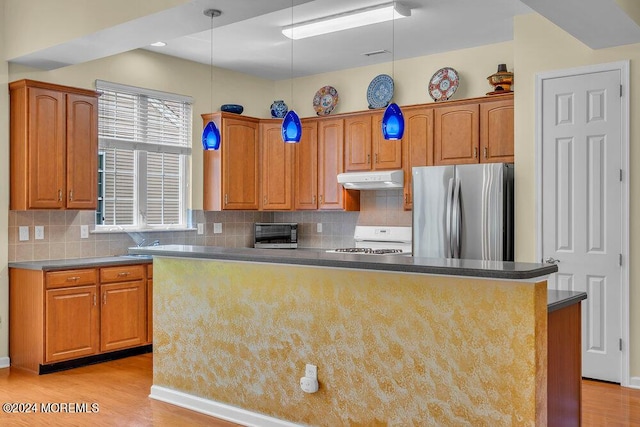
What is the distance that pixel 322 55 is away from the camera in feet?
20.2

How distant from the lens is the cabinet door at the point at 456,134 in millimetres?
5562

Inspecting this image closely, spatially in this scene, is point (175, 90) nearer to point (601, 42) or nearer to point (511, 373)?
point (601, 42)

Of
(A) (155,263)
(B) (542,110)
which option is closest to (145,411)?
(A) (155,263)

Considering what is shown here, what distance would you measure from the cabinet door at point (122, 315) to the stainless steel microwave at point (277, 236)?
186 centimetres

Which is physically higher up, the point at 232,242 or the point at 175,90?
the point at 175,90

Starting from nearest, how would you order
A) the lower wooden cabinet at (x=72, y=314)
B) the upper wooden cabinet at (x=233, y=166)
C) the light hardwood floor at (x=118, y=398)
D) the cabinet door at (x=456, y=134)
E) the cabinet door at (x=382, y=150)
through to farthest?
the light hardwood floor at (x=118, y=398) < the lower wooden cabinet at (x=72, y=314) < the cabinet door at (x=456, y=134) < the cabinet door at (x=382, y=150) < the upper wooden cabinet at (x=233, y=166)

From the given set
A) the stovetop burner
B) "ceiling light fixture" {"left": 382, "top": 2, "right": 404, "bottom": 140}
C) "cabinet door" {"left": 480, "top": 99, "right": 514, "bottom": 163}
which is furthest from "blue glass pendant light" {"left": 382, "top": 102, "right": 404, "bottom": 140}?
the stovetop burner

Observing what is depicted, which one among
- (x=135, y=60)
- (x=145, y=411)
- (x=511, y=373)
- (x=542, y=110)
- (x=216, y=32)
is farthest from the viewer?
(x=135, y=60)

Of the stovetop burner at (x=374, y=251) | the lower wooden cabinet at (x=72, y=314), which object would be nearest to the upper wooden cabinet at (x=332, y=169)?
the stovetop burner at (x=374, y=251)

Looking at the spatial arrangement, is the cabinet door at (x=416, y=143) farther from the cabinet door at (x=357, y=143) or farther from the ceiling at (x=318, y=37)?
the ceiling at (x=318, y=37)

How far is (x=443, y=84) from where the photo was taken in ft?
19.6

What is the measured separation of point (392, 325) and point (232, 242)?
4.00 metres

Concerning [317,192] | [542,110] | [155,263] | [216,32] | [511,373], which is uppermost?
[216,32]

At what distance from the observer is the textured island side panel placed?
2.82m
